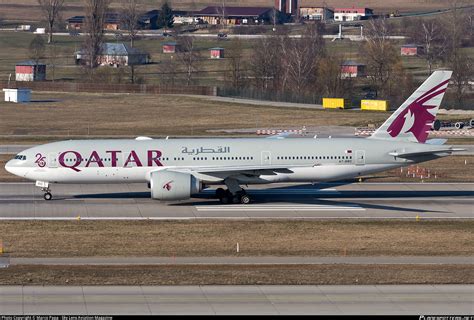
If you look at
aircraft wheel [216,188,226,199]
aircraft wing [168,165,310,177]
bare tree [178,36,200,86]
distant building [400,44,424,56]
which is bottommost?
aircraft wheel [216,188,226,199]

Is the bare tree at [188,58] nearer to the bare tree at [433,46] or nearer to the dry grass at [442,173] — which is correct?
the bare tree at [433,46]

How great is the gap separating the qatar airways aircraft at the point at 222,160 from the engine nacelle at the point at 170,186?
856mm

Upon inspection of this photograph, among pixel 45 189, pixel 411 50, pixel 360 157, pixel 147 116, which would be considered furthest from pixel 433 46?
pixel 45 189

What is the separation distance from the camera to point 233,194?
54219mm

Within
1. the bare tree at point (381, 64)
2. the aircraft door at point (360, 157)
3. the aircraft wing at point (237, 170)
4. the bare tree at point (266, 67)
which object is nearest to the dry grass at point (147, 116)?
the bare tree at point (266, 67)

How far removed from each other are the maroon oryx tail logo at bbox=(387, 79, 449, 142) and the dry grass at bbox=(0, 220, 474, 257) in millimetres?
8382

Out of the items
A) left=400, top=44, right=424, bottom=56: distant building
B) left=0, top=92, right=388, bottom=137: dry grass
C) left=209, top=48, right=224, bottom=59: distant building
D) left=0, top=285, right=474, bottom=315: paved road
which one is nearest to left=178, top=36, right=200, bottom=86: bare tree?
left=209, top=48, right=224, bottom=59: distant building

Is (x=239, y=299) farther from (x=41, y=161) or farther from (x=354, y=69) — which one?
(x=354, y=69)

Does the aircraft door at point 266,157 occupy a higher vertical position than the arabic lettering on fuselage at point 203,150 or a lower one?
lower

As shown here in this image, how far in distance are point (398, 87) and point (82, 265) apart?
342 ft

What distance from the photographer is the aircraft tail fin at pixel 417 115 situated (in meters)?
55.8

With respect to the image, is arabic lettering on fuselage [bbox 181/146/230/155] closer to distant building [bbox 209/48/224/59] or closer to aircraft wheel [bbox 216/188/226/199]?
aircraft wheel [bbox 216/188/226/199]

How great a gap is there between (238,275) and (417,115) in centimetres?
2421

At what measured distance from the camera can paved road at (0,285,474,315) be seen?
98.4ft
